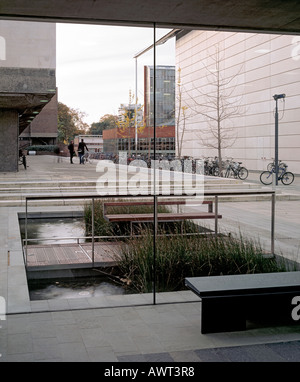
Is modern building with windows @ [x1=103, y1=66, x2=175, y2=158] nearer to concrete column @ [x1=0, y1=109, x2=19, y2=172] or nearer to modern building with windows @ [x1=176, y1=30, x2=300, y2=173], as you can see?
modern building with windows @ [x1=176, y1=30, x2=300, y2=173]

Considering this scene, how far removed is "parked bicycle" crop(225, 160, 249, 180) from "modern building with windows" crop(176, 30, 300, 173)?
1.30ft

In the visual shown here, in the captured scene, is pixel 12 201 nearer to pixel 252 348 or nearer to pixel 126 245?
pixel 126 245

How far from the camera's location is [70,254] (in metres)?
6.85

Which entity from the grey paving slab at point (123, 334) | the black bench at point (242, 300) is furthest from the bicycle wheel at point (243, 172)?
the black bench at point (242, 300)

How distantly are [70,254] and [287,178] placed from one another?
9.78 ft

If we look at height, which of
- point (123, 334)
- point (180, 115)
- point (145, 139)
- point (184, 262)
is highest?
point (180, 115)

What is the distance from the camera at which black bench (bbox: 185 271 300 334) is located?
385cm

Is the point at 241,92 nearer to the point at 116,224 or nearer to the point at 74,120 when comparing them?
the point at 74,120

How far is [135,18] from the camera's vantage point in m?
4.50

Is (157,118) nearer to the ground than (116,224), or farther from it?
farther from it

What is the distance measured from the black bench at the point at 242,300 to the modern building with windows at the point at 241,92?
6.04 feet

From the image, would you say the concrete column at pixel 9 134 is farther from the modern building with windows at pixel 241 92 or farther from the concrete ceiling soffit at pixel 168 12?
the concrete ceiling soffit at pixel 168 12

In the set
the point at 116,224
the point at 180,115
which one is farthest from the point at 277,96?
the point at 116,224

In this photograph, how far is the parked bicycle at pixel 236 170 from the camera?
6.44 meters
